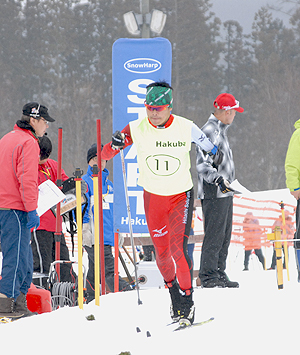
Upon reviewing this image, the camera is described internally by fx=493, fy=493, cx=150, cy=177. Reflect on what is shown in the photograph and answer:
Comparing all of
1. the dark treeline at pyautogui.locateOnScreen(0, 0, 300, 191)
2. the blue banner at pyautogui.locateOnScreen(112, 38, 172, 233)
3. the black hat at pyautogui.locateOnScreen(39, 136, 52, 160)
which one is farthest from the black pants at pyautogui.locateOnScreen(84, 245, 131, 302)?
the dark treeline at pyautogui.locateOnScreen(0, 0, 300, 191)

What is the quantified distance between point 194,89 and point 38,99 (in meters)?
9.16

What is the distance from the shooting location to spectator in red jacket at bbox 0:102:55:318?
3.82 meters

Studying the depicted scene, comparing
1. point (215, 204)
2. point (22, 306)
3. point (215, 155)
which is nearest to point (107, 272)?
point (215, 204)

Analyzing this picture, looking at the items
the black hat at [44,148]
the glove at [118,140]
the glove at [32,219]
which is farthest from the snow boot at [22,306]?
the black hat at [44,148]

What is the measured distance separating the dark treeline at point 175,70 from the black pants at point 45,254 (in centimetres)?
2184

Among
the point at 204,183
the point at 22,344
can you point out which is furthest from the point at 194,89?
the point at 22,344

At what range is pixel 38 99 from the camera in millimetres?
28203

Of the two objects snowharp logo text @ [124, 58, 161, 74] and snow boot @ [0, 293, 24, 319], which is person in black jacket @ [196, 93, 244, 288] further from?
snow boot @ [0, 293, 24, 319]

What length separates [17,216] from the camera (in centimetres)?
391

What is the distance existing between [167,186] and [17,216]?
48.2 inches

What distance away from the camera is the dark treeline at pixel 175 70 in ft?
92.5

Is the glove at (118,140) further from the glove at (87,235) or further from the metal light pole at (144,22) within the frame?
the metal light pole at (144,22)

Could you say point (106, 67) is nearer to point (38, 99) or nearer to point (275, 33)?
point (38, 99)

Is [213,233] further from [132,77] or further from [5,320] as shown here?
[5,320]
